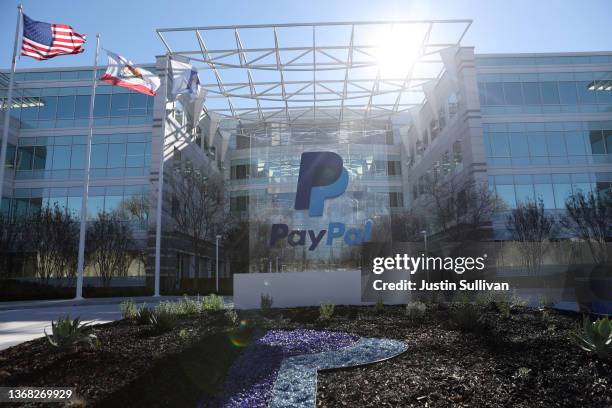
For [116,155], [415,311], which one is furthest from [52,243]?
[415,311]

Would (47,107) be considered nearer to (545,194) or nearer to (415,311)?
(415,311)

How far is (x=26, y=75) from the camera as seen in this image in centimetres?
4112

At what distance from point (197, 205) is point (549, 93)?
3325cm

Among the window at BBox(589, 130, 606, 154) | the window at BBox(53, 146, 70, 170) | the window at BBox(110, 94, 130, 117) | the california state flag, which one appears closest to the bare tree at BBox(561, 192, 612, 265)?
the window at BBox(589, 130, 606, 154)

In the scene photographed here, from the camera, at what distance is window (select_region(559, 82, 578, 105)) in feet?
128

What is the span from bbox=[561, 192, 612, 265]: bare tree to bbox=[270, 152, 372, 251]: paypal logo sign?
21.1m

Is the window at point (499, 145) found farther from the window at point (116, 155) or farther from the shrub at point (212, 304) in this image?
the window at point (116, 155)

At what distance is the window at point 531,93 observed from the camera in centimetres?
3906

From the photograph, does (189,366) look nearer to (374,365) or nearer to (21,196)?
(374,365)

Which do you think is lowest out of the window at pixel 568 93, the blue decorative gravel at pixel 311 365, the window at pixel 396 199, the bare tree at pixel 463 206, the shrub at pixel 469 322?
the blue decorative gravel at pixel 311 365

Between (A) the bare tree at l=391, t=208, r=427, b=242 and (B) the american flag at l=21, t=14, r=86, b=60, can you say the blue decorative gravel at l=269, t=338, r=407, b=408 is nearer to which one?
(B) the american flag at l=21, t=14, r=86, b=60

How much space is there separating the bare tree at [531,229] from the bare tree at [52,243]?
34.9 meters

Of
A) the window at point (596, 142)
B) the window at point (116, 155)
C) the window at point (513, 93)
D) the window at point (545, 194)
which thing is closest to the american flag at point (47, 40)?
the window at point (116, 155)

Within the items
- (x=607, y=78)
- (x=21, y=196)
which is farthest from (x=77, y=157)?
(x=607, y=78)
